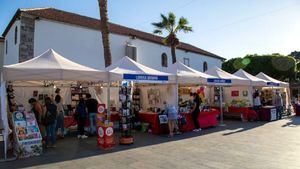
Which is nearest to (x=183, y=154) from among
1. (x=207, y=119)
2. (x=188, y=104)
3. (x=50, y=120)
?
(x=50, y=120)

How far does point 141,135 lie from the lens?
10883 millimetres

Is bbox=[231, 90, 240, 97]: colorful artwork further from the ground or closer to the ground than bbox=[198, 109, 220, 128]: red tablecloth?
further from the ground

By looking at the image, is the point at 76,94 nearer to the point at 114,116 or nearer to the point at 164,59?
the point at 114,116

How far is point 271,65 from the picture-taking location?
35.6m

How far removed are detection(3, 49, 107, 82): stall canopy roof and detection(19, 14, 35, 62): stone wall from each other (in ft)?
22.9

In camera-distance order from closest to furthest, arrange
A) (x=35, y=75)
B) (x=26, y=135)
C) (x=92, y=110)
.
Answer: (x=26, y=135) → (x=35, y=75) → (x=92, y=110)

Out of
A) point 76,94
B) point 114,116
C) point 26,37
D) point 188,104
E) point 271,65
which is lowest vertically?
point 114,116

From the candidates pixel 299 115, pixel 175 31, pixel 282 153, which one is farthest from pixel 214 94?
pixel 282 153

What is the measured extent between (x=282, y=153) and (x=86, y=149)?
5510mm

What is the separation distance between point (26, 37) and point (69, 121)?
23.9ft

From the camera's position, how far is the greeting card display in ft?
24.7

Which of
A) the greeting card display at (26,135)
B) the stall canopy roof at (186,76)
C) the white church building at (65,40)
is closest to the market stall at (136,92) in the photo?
the stall canopy roof at (186,76)

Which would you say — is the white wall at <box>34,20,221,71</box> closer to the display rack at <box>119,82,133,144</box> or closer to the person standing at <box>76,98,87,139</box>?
the person standing at <box>76,98,87,139</box>

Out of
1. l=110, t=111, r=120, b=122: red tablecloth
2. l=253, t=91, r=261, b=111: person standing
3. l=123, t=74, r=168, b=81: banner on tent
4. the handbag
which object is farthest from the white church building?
l=253, t=91, r=261, b=111: person standing
